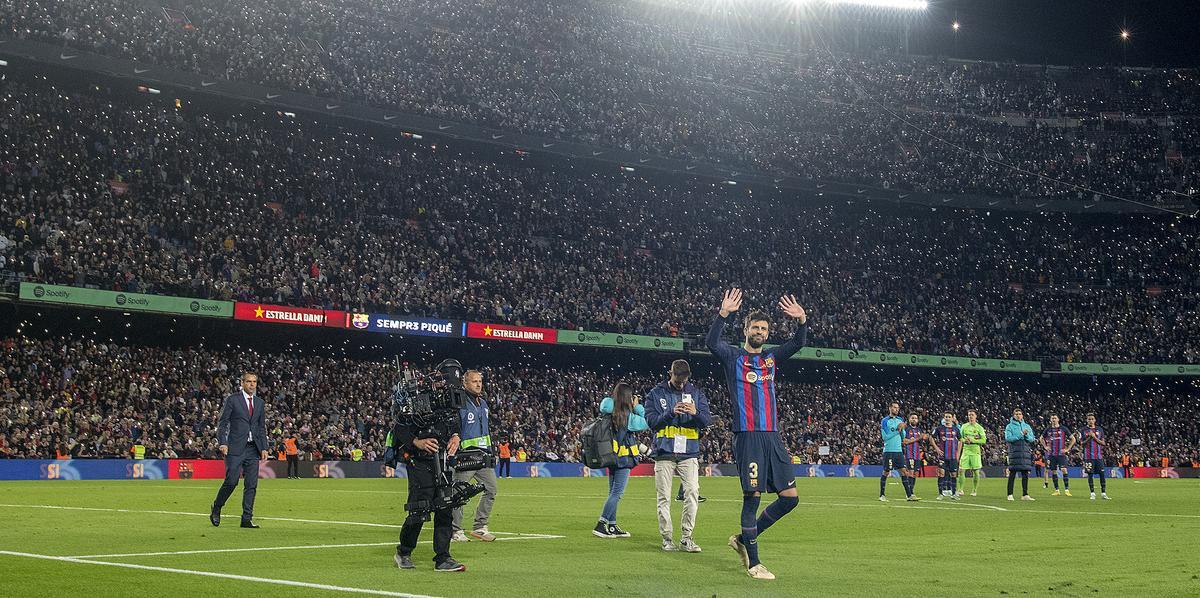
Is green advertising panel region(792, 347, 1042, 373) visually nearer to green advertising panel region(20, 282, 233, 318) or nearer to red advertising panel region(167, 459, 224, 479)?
green advertising panel region(20, 282, 233, 318)

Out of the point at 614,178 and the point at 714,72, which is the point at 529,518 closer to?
the point at 614,178

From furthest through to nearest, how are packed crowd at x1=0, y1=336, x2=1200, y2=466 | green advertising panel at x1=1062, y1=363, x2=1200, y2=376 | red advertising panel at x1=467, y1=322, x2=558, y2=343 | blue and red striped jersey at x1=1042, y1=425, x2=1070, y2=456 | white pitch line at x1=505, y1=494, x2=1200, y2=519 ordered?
1. green advertising panel at x1=1062, y1=363, x2=1200, y2=376
2. red advertising panel at x1=467, y1=322, x2=558, y2=343
3. packed crowd at x1=0, y1=336, x2=1200, y2=466
4. blue and red striped jersey at x1=1042, y1=425, x2=1070, y2=456
5. white pitch line at x1=505, y1=494, x2=1200, y2=519

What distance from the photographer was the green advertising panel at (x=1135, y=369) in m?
63.2

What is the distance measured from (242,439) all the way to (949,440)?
A: 1887cm

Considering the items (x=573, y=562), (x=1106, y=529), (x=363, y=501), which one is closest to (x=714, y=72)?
(x=363, y=501)

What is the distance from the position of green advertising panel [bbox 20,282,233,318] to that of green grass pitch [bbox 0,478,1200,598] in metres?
16.2

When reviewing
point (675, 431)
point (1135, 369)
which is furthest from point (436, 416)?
point (1135, 369)

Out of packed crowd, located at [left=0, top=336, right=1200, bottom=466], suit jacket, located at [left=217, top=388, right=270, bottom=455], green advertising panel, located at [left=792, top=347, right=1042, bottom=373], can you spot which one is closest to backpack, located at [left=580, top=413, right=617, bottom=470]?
suit jacket, located at [left=217, top=388, right=270, bottom=455]

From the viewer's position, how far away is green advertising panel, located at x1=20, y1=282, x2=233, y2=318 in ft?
125

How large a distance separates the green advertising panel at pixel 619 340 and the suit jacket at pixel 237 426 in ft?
115

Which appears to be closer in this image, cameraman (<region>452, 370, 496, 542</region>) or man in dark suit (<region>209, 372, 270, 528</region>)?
cameraman (<region>452, 370, 496, 542</region>)

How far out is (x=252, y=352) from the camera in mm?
46031

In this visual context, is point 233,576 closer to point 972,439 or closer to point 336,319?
point 972,439

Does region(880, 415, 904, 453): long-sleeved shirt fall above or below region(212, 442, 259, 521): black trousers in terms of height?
above
